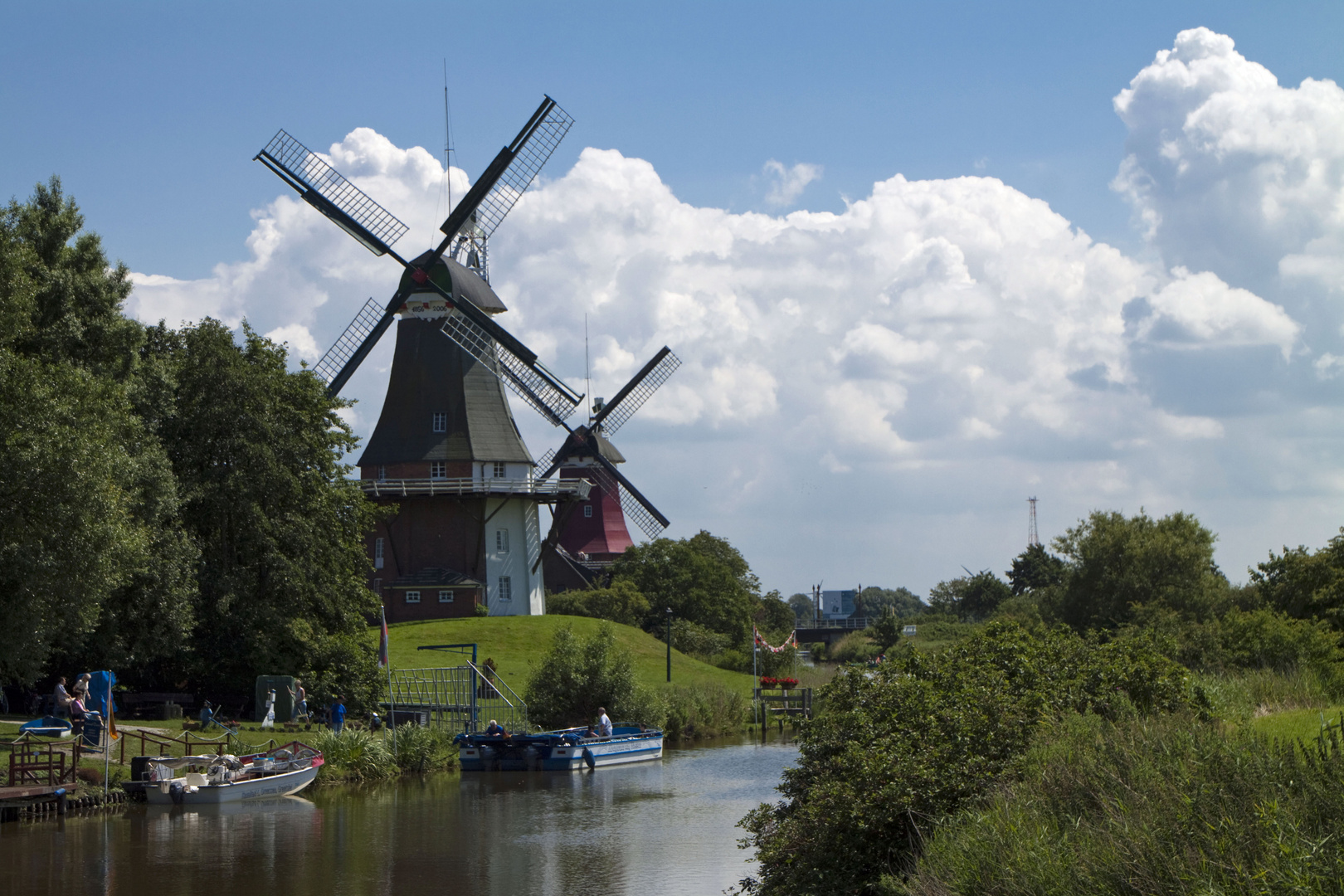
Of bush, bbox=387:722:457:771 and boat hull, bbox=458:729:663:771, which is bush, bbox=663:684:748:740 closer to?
boat hull, bbox=458:729:663:771

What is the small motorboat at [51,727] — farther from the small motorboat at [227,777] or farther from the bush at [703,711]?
the bush at [703,711]

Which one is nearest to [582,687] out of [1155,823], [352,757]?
[352,757]

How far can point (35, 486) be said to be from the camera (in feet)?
86.1

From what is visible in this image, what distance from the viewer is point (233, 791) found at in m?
27.9

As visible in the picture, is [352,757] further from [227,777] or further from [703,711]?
[703,711]

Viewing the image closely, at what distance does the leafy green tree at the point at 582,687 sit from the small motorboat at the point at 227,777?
12.9 m

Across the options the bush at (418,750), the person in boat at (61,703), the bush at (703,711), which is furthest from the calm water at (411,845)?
the bush at (703,711)

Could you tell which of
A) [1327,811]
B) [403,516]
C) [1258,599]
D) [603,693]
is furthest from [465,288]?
[1327,811]

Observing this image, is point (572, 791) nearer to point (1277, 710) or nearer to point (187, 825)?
point (187, 825)

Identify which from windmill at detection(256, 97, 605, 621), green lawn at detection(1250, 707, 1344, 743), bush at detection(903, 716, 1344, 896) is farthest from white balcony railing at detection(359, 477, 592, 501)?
bush at detection(903, 716, 1344, 896)

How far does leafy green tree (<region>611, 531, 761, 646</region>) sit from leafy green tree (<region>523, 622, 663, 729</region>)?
28.0m

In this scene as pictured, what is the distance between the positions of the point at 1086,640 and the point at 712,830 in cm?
977

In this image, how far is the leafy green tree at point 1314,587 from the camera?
3341 cm

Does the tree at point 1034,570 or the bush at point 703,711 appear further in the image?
the tree at point 1034,570
